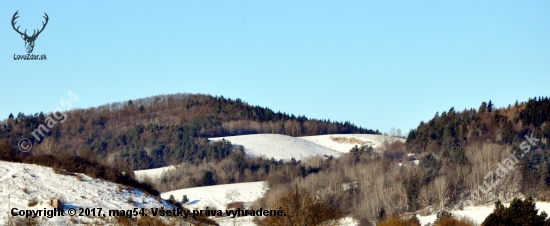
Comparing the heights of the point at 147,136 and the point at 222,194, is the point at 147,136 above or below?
above

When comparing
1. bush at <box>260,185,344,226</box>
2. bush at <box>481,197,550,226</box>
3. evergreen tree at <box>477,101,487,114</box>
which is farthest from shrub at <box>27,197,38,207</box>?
evergreen tree at <box>477,101,487,114</box>

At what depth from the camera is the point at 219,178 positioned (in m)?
134

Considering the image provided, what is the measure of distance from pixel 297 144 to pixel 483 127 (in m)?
44.1

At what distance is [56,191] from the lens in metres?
37.1

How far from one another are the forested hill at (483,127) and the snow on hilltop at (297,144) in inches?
959

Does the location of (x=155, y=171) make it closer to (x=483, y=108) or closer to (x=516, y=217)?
(x=483, y=108)

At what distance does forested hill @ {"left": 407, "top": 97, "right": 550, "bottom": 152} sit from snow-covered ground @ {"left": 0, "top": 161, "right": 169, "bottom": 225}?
313 ft

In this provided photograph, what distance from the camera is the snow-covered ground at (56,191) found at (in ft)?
111

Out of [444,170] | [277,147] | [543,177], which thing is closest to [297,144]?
[277,147]

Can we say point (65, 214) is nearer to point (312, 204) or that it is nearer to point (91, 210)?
point (91, 210)

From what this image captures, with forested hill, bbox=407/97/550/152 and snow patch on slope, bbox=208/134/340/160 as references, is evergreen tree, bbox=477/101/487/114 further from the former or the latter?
snow patch on slope, bbox=208/134/340/160

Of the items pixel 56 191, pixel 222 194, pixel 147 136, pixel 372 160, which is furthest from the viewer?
pixel 147 136

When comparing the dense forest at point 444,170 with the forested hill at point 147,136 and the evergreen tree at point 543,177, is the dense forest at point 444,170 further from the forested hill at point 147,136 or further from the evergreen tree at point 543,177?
the forested hill at point 147,136

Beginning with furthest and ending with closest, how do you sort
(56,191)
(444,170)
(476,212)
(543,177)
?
(444,170) < (543,177) < (476,212) < (56,191)
